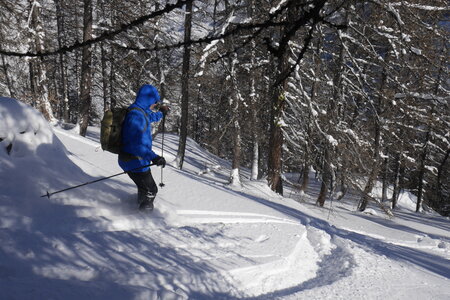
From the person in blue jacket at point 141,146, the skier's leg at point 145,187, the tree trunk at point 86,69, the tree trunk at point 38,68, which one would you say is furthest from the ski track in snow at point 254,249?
the tree trunk at point 38,68

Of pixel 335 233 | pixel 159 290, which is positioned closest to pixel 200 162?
pixel 335 233

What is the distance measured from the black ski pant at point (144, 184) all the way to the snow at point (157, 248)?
0.89 feet

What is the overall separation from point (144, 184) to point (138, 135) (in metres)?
0.71

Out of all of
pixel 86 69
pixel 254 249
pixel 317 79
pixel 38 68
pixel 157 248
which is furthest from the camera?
pixel 38 68

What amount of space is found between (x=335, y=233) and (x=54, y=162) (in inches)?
200

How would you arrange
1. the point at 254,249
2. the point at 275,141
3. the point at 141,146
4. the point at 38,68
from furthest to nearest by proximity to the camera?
the point at 38,68 → the point at 275,141 → the point at 141,146 → the point at 254,249

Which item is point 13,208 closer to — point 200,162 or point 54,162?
point 54,162

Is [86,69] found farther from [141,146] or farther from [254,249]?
[254,249]

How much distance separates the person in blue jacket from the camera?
420 cm

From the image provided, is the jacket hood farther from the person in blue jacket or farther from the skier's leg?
the skier's leg

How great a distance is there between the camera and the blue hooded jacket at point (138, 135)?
419 cm

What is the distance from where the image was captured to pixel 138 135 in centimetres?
419

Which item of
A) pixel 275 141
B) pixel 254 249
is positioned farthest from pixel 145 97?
pixel 275 141

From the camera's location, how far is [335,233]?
236 inches
